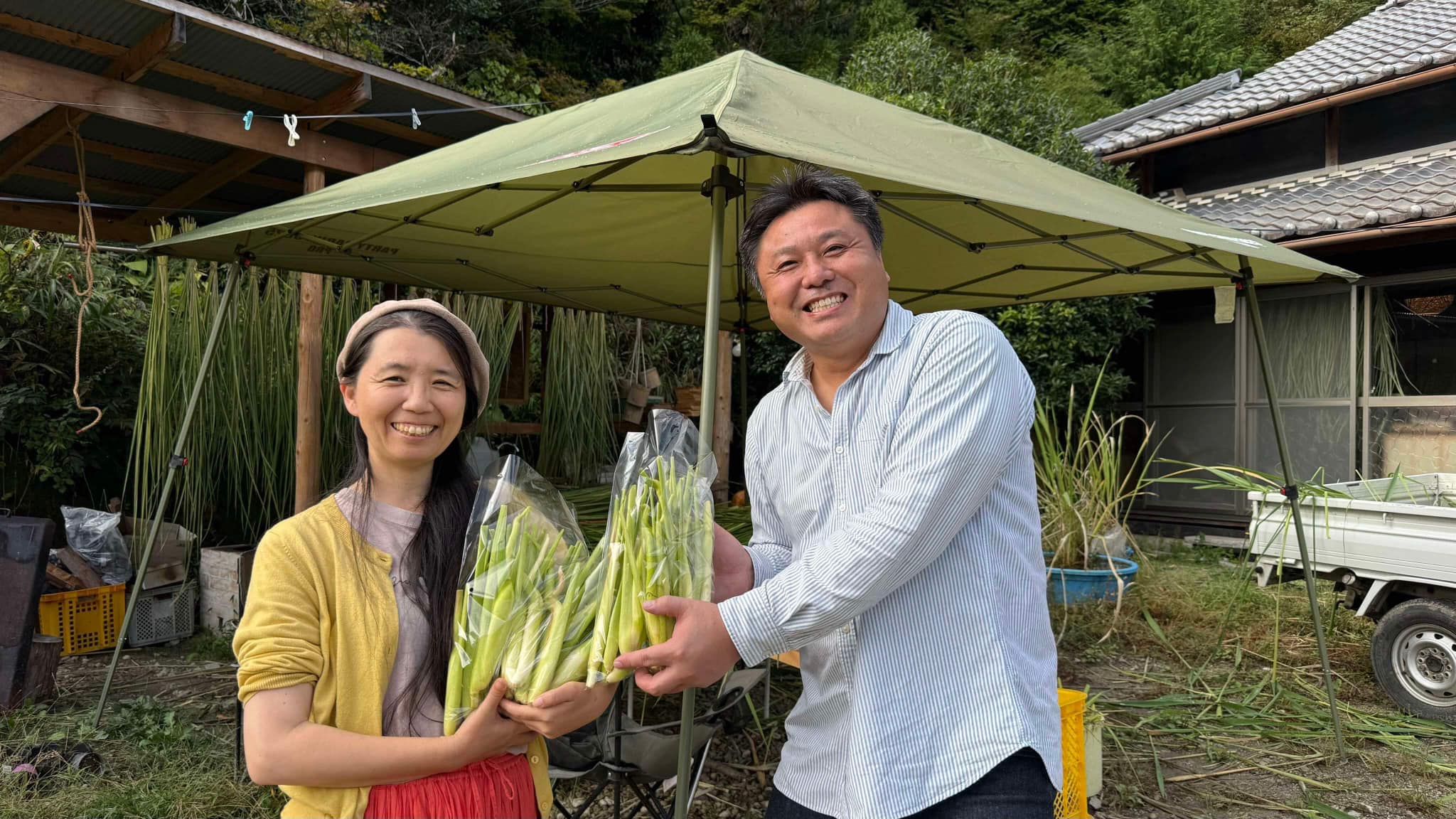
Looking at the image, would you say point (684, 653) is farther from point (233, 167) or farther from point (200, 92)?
point (233, 167)

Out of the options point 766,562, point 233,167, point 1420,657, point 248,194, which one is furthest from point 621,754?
point 248,194

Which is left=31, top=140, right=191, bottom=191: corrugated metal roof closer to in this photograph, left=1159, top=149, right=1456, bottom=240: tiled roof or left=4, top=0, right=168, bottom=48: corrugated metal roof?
left=4, top=0, right=168, bottom=48: corrugated metal roof

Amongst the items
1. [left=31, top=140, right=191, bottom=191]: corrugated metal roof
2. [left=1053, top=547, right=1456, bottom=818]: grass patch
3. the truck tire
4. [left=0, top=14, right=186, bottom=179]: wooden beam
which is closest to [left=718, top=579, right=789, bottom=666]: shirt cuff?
[left=1053, top=547, right=1456, bottom=818]: grass patch

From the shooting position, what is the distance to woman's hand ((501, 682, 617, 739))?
39.9 inches

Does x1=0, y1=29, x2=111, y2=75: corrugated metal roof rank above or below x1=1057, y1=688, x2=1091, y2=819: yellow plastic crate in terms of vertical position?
above

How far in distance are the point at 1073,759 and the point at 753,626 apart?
6.33 ft

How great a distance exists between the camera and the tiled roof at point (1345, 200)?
236 inches

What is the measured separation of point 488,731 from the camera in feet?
3.42

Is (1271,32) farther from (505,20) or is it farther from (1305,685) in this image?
(1305,685)

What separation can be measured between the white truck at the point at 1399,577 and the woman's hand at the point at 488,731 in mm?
3631

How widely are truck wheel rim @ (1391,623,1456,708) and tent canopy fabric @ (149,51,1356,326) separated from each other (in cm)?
161

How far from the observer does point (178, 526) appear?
15.4 ft

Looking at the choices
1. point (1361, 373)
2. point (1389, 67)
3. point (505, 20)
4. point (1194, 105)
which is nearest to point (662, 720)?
point (1361, 373)

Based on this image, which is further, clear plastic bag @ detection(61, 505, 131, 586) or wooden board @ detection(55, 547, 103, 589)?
clear plastic bag @ detection(61, 505, 131, 586)
